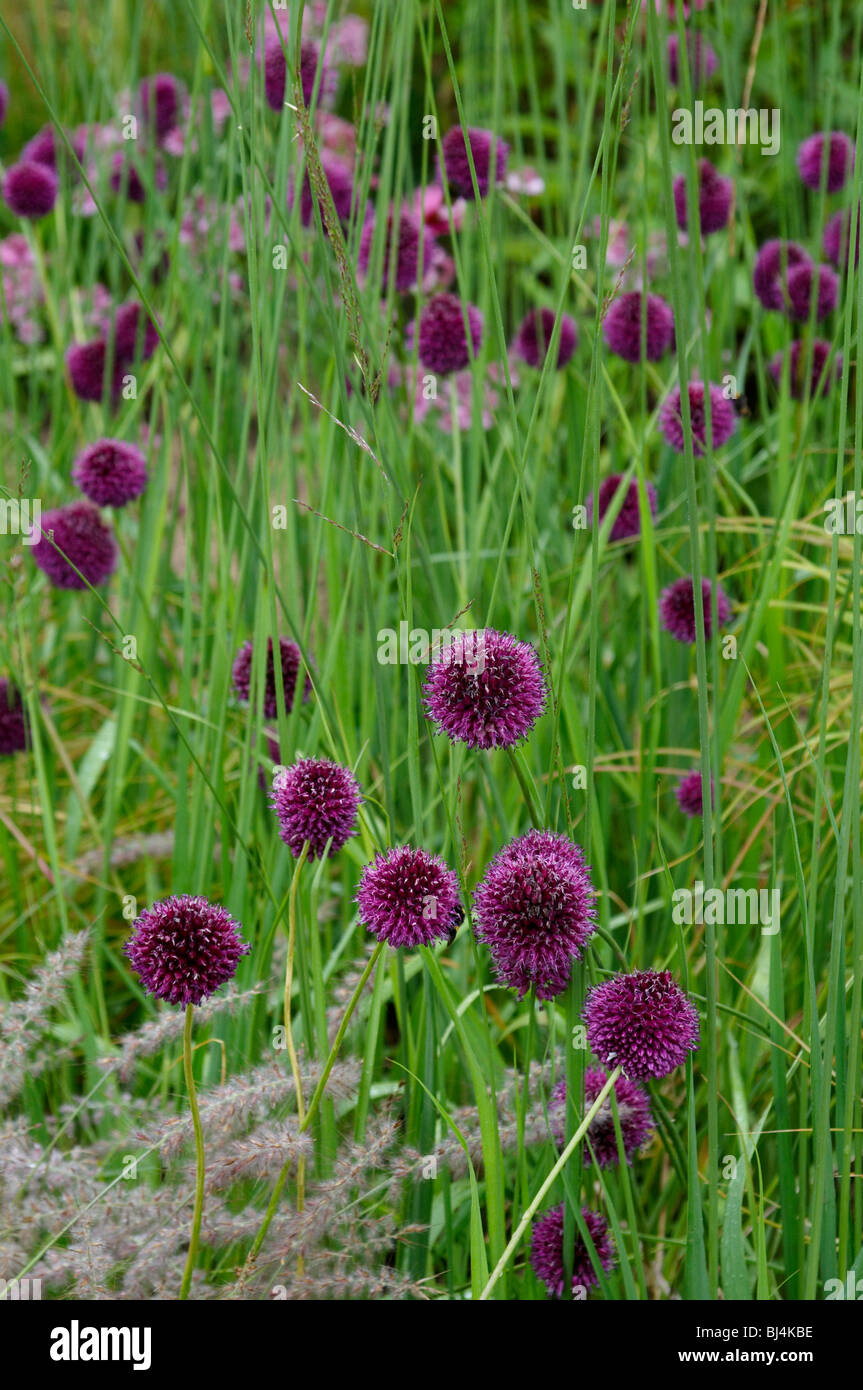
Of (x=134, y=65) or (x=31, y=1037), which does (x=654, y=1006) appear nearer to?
(x=31, y=1037)

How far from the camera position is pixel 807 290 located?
1.76m

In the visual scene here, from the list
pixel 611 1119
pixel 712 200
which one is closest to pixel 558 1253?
pixel 611 1119

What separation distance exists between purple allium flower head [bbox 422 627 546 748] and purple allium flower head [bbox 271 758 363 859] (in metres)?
0.10

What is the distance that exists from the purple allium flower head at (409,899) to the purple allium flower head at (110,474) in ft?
2.77

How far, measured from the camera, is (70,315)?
2088 millimetres

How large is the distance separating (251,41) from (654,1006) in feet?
2.17

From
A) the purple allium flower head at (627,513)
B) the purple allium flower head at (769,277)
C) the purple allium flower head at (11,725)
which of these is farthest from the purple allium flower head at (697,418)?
the purple allium flower head at (11,725)

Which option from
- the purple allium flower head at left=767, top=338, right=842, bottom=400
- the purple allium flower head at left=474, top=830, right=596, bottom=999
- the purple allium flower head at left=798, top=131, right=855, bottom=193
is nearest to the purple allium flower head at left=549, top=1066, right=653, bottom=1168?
the purple allium flower head at left=474, top=830, right=596, bottom=999

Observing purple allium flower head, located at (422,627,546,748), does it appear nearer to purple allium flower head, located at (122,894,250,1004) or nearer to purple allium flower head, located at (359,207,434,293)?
purple allium flower head, located at (122,894,250,1004)

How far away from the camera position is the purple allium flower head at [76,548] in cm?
145

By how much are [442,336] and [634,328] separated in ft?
0.84

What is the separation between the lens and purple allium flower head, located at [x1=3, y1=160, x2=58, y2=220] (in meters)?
1.92

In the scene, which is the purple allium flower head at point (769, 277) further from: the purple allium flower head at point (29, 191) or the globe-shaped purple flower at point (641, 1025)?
the globe-shaped purple flower at point (641, 1025)

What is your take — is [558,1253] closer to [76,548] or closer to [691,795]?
[691,795]
